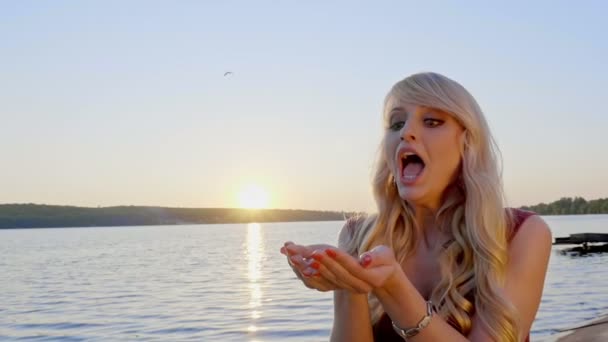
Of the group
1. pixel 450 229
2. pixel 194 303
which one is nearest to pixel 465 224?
pixel 450 229

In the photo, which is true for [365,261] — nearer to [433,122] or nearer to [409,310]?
[409,310]

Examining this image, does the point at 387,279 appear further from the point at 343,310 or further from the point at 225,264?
the point at 225,264

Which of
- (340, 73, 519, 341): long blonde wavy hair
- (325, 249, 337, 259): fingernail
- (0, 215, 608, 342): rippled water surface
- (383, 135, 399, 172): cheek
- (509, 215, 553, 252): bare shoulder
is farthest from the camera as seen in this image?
(0, 215, 608, 342): rippled water surface

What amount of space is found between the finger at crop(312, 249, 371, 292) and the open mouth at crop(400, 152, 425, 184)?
24.7 inches

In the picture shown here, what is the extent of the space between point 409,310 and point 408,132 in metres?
0.75


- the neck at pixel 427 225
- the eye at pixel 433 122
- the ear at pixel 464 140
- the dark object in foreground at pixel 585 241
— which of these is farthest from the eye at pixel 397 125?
the dark object in foreground at pixel 585 241

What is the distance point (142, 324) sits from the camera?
65.2ft

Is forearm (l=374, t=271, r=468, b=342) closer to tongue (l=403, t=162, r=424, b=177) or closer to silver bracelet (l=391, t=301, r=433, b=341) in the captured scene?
silver bracelet (l=391, t=301, r=433, b=341)

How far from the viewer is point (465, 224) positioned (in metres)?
3.18

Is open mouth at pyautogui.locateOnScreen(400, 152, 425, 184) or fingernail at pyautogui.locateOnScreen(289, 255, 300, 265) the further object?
open mouth at pyautogui.locateOnScreen(400, 152, 425, 184)

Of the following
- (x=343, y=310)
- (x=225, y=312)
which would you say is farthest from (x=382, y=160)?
(x=225, y=312)

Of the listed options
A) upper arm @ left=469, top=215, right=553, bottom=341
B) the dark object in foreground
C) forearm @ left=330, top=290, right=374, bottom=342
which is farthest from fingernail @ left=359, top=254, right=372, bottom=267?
the dark object in foreground

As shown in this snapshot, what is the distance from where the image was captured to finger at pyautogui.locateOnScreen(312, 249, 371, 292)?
2.43 metres

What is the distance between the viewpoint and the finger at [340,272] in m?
2.43
